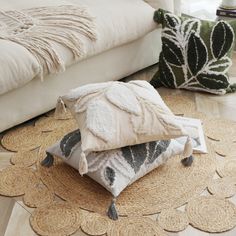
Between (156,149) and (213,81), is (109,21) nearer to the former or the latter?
(213,81)

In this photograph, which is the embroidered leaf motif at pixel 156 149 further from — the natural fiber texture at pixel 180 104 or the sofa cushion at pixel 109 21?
the sofa cushion at pixel 109 21

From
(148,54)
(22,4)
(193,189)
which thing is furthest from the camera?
(148,54)

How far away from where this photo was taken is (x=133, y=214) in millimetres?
1413

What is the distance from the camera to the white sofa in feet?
5.71

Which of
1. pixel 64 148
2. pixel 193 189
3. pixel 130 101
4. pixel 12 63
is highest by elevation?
pixel 12 63

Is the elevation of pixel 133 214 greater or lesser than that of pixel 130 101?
lesser

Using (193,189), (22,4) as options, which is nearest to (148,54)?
(22,4)

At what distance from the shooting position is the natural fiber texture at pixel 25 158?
1.65 m

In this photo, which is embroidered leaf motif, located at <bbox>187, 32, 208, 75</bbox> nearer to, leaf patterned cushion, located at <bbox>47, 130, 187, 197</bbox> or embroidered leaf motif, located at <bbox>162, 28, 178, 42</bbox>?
embroidered leaf motif, located at <bbox>162, 28, 178, 42</bbox>

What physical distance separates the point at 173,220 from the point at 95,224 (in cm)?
25

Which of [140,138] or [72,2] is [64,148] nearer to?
[140,138]

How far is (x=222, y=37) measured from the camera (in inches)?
81.7

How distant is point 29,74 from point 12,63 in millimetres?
85

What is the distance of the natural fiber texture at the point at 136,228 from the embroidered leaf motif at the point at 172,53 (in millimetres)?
994
